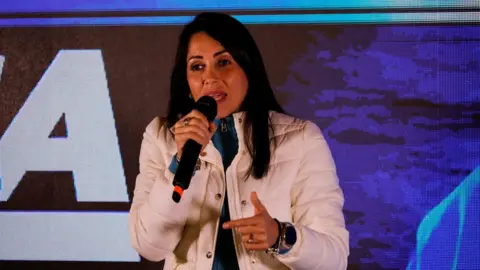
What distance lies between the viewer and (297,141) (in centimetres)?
175

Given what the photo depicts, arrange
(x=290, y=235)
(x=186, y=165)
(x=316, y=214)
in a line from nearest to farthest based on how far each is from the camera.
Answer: (x=186, y=165)
(x=290, y=235)
(x=316, y=214)

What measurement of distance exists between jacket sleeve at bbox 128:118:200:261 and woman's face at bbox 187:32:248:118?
0.20 m

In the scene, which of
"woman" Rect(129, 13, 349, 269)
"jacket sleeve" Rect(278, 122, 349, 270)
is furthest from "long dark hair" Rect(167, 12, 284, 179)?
"jacket sleeve" Rect(278, 122, 349, 270)

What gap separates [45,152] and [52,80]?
295 millimetres

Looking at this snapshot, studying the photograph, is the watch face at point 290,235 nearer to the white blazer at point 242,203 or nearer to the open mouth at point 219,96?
the white blazer at point 242,203

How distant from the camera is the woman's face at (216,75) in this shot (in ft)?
5.73

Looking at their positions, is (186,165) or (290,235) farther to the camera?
(290,235)

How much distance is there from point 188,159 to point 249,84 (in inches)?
20.2

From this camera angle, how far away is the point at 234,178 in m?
1.66

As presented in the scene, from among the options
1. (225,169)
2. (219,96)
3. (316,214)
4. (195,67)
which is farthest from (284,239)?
(195,67)

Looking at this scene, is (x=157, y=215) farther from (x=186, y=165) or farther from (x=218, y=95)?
(x=218, y=95)

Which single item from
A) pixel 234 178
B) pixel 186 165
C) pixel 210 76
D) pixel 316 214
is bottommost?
pixel 316 214

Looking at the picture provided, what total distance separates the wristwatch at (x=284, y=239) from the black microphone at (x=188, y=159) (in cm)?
24

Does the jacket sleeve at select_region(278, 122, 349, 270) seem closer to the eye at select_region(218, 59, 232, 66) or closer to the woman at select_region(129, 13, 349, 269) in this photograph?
the woman at select_region(129, 13, 349, 269)
